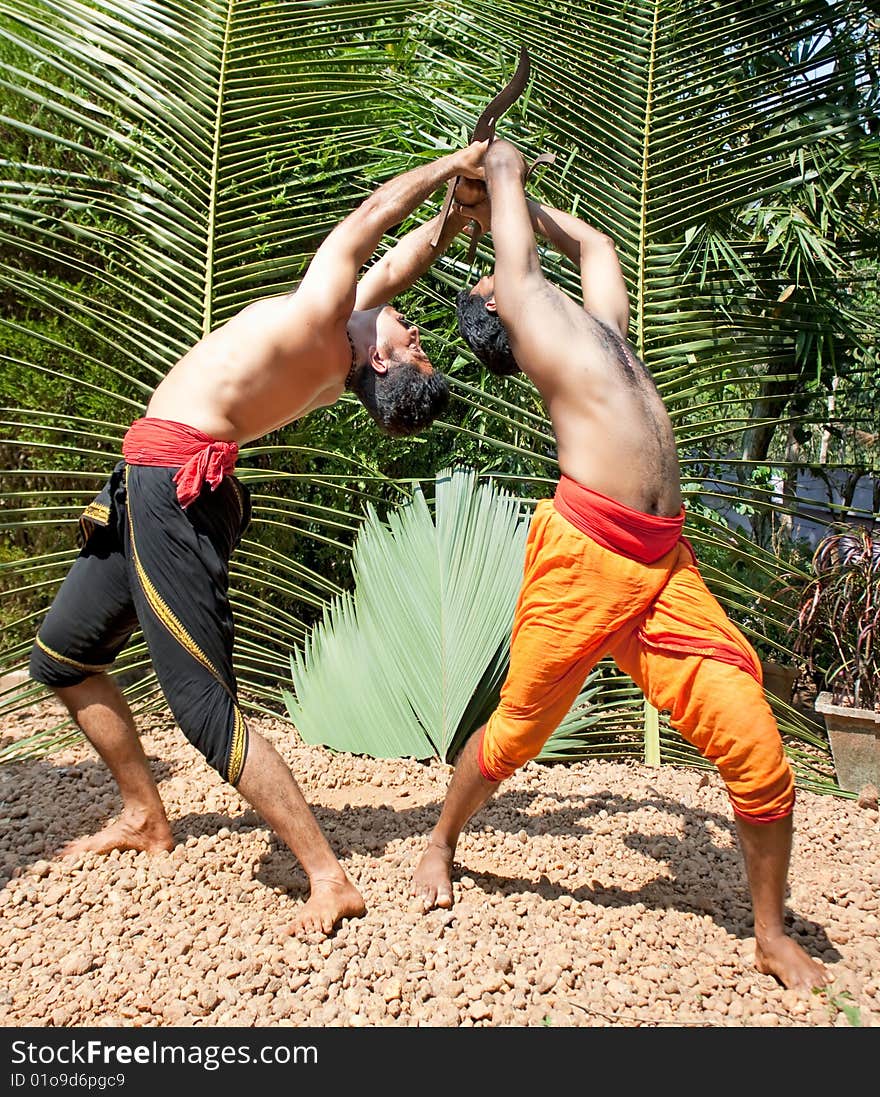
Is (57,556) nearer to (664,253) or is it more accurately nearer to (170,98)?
(170,98)

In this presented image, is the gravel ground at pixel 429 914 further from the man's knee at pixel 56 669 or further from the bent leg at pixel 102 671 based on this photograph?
the man's knee at pixel 56 669

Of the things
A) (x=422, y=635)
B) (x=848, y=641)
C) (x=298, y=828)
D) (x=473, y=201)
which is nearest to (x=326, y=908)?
(x=298, y=828)

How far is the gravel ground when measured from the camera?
2.21 metres

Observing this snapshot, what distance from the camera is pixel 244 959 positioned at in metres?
2.35

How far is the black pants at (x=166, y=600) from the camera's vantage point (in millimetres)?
2508

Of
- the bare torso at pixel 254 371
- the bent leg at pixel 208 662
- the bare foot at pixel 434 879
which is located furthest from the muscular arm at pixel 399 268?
the bare foot at pixel 434 879

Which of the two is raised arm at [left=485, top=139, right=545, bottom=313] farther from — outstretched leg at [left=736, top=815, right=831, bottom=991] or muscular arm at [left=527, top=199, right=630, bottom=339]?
outstretched leg at [left=736, top=815, right=831, bottom=991]

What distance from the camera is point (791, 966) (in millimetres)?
2283

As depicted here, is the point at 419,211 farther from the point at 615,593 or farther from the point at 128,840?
the point at 128,840

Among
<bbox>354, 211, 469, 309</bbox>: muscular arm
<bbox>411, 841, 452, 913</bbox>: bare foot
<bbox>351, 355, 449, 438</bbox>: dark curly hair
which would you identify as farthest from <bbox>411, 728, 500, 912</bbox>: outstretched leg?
<bbox>354, 211, 469, 309</bbox>: muscular arm

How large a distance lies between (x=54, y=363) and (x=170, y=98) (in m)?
1.13

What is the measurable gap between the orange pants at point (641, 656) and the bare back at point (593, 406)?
139mm

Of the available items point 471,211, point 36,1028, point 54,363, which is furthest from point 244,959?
point 54,363

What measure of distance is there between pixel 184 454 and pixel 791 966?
183 centimetres
